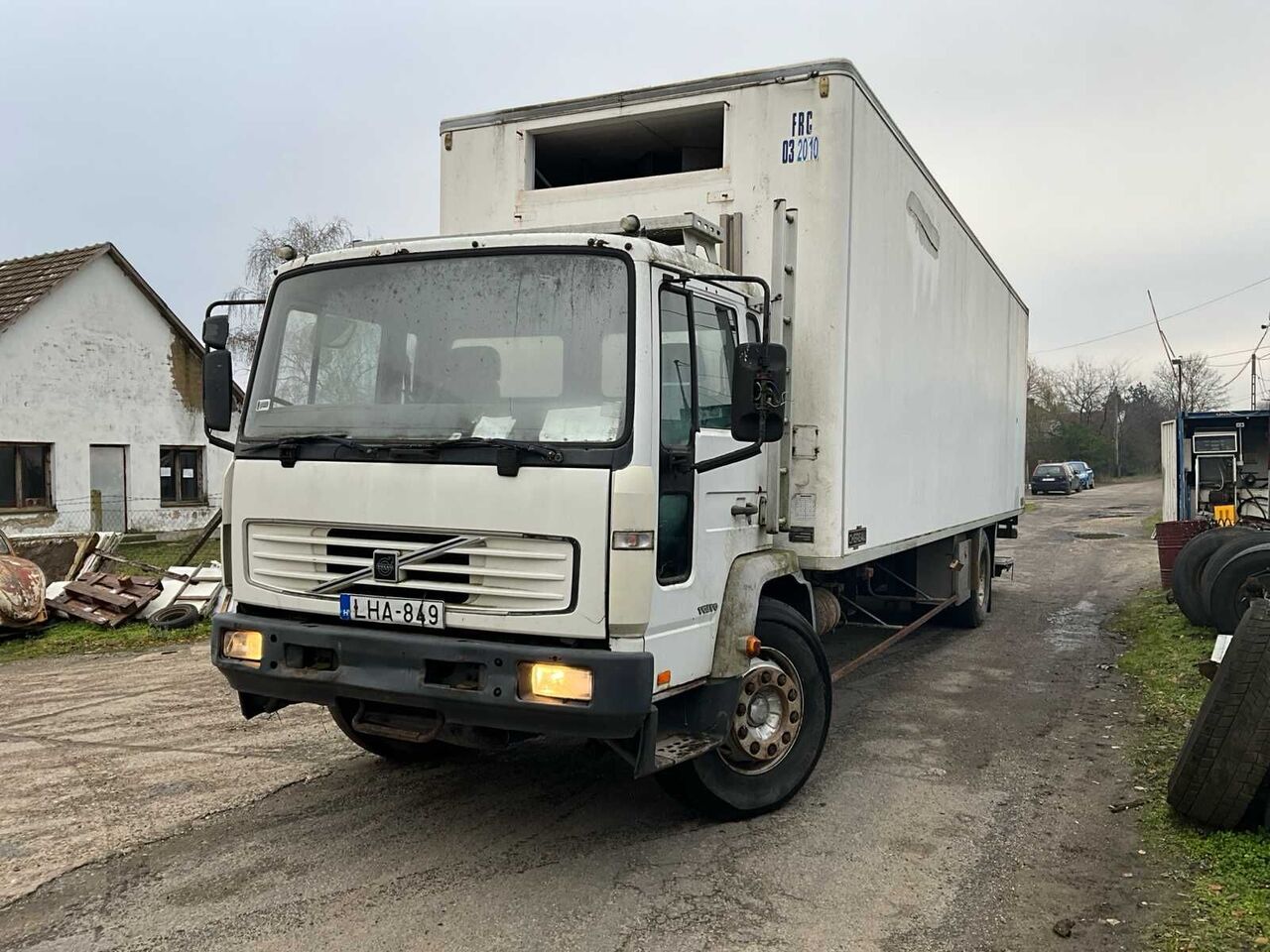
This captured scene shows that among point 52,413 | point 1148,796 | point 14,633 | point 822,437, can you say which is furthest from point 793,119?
point 52,413

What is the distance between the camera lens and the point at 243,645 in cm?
457

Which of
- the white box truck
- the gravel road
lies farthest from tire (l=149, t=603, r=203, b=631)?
the white box truck

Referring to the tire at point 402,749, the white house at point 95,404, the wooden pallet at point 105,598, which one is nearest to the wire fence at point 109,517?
Result: the white house at point 95,404

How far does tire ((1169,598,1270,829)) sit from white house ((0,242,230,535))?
1953cm

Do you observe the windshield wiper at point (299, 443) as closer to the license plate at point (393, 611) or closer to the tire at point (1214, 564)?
the license plate at point (393, 611)

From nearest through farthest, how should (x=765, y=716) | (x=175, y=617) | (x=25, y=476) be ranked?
(x=765, y=716)
(x=175, y=617)
(x=25, y=476)

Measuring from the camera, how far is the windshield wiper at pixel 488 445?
4.01 metres

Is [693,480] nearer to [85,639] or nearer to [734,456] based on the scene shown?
[734,456]

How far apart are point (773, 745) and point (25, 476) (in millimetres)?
18514

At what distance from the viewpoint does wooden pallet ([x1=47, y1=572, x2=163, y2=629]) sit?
35.1 ft

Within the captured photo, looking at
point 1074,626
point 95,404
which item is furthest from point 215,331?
point 95,404

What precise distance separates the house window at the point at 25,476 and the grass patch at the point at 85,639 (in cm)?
963

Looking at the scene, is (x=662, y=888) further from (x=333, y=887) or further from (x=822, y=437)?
(x=822, y=437)

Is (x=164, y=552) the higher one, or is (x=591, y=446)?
(x=591, y=446)
